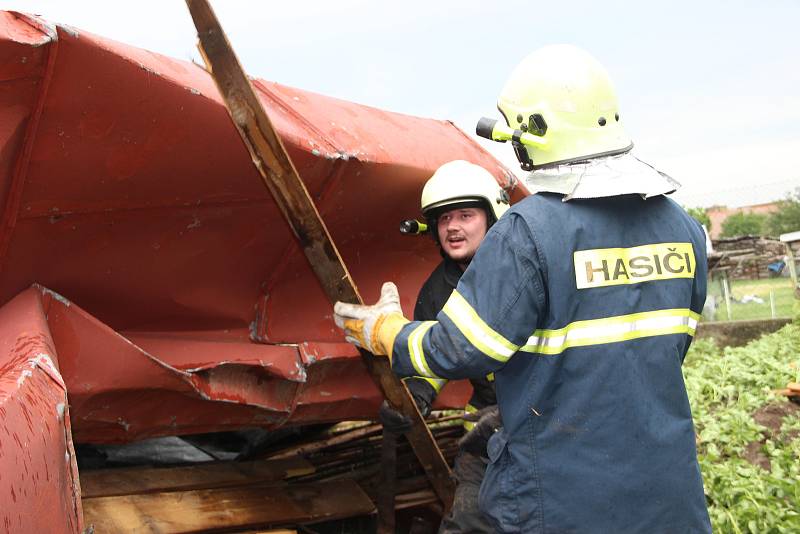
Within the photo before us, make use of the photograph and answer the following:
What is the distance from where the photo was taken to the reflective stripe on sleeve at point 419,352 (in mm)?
2275

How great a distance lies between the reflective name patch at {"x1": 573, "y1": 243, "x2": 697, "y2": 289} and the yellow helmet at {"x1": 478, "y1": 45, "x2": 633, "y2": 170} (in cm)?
30

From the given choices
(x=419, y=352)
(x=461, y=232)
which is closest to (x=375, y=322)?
(x=419, y=352)

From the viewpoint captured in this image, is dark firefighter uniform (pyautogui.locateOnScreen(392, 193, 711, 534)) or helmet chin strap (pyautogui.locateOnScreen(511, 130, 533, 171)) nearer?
dark firefighter uniform (pyautogui.locateOnScreen(392, 193, 711, 534))

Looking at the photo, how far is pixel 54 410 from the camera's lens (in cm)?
163

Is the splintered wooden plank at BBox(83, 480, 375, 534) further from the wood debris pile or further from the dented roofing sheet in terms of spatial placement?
the dented roofing sheet

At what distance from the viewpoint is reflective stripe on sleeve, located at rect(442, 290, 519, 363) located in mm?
2117

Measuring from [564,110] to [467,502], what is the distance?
1526 millimetres

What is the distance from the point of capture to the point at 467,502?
3004 millimetres

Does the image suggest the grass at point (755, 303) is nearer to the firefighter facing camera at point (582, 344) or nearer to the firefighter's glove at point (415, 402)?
the firefighter's glove at point (415, 402)

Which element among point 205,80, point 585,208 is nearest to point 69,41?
point 205,80

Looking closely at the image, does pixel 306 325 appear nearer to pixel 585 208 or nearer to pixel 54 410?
pixel 585 208

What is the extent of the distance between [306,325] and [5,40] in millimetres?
1678

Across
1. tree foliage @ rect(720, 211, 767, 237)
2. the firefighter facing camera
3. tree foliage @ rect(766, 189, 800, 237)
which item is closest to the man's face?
the firefighter facing camera

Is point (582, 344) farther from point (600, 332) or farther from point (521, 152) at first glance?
point (521, 152)
